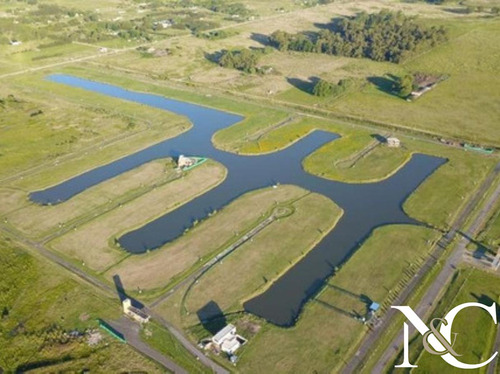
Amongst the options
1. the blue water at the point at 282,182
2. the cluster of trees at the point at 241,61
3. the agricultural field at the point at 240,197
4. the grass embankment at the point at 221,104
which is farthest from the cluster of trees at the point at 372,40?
the blue water at the point at 282,182

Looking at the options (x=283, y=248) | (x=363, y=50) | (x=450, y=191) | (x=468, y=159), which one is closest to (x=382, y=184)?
(x=450, y=191)

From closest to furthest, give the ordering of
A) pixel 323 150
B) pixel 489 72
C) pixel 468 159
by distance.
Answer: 1. pixel 468 159
2. pixel 323 150
3. pixel 489 72

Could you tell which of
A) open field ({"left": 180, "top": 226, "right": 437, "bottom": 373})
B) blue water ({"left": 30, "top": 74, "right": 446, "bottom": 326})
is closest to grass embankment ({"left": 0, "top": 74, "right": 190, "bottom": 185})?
blue water ({"left": 30, "top": 74, "right": 446, "bottom": 326})

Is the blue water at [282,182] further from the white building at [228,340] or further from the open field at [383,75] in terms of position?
the open field at [383,75]

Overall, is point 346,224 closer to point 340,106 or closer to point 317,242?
point 317,242

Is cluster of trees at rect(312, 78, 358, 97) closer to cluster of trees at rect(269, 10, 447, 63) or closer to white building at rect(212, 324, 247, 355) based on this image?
cluster of trees at rect(269, 10, 447, 63)

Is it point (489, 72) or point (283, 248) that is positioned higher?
point (489, 72)

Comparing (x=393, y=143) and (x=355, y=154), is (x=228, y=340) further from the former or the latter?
(x=393, y=143)
